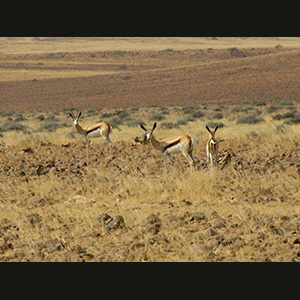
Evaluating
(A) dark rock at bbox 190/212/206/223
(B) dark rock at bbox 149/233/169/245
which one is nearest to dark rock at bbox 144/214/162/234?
(B) dark rock at bbox 149/233/169/245

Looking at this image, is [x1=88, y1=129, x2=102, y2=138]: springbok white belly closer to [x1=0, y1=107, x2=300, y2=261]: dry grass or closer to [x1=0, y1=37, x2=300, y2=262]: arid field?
[x1=0, y1=37, x2=300, y2=262]: arid field

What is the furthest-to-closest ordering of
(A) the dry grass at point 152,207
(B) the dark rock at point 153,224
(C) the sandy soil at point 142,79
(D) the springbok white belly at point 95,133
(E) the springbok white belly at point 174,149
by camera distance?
(C) the sandy soil at point 142,79
(D) the springbok white belly at point 95,133
(E) the springbok white belly at point 174,149
(B) the dark rock at point 153,224
(A) the dry grass at point 152,207

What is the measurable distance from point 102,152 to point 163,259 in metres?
8.30

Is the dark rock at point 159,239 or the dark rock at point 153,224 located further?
the dark rock at point 153,224

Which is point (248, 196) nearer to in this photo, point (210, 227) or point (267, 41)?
point (210, 227)

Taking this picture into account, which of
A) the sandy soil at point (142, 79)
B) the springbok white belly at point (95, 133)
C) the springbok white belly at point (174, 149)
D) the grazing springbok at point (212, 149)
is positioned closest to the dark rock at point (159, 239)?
the grazing springbok at point (212, 149)

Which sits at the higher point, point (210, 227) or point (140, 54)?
point (140, 54)

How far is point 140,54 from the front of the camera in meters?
97.2

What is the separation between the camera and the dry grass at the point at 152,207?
18.4ft

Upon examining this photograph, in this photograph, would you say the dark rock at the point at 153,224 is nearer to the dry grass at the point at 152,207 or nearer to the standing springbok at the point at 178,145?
the dry grass at the point at 152,207

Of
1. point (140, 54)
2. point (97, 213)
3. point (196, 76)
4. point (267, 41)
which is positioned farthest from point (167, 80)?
point (267, 41)

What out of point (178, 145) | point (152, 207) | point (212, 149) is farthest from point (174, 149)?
point (152, 207)

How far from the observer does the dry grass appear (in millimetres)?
5617

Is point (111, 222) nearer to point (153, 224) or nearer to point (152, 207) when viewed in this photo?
point (153, 224)
